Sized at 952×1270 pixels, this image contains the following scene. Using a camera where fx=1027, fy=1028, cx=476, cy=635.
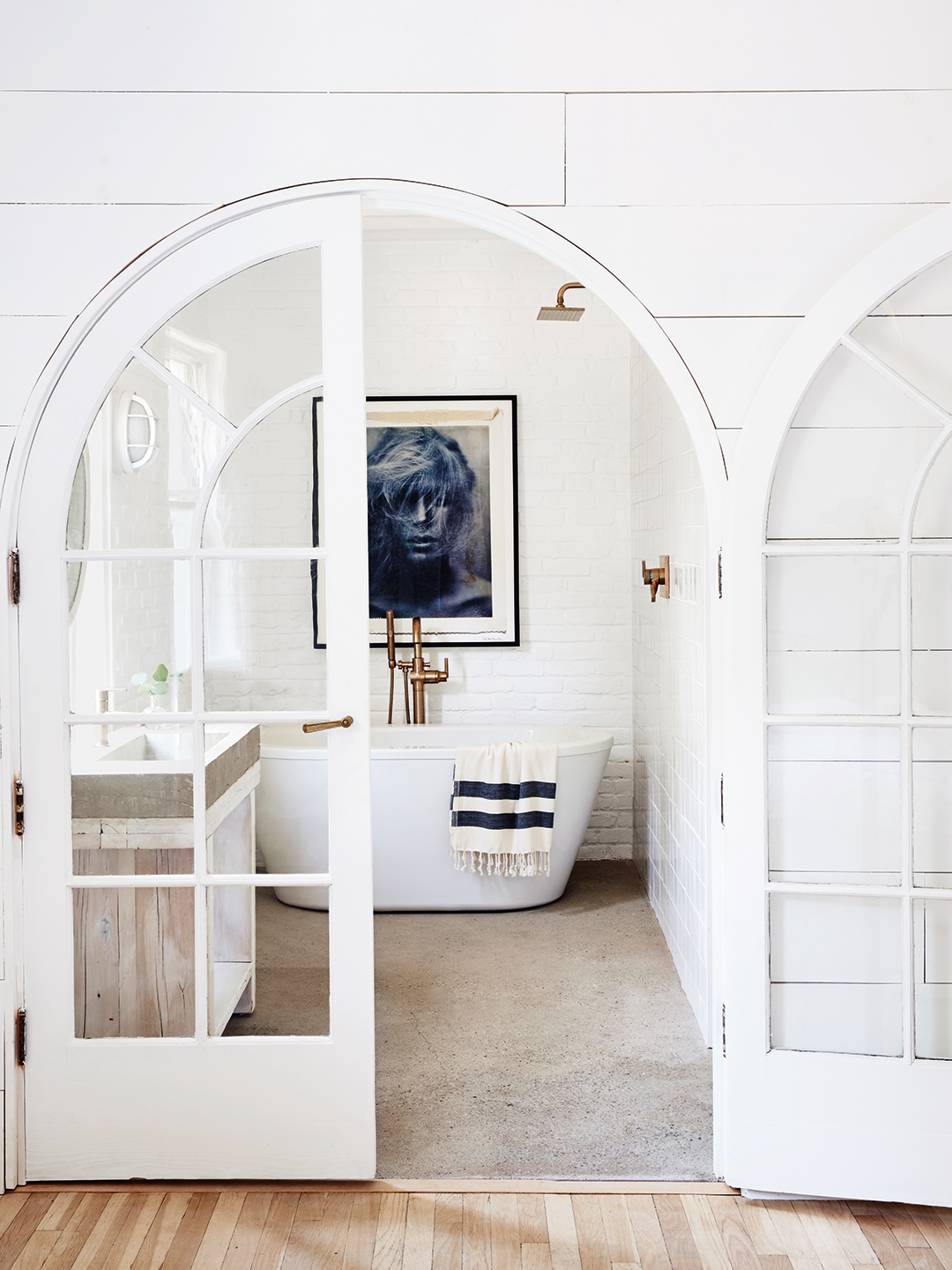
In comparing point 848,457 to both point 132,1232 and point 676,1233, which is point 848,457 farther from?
point 132,1232

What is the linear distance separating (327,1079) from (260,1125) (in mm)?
170

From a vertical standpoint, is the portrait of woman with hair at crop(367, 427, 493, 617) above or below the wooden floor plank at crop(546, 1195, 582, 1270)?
above

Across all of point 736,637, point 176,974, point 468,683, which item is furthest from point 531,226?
point 468,683

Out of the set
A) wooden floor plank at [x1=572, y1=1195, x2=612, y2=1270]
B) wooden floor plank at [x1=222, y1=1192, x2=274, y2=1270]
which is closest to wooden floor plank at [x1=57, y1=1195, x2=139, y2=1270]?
wooden floor plank at [x1=222, y1=1192, x2=274, y2=1270]

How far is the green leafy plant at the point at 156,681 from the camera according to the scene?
215 centimetres

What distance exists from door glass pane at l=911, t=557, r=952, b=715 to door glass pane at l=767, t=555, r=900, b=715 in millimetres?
38

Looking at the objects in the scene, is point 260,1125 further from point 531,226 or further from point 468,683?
point 468,683

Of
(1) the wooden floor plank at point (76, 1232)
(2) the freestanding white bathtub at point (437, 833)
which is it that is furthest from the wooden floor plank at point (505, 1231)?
(2) the freestanding white bathtub at point (437, 833)

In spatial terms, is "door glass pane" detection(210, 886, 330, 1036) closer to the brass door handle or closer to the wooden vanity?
the wooden vanity

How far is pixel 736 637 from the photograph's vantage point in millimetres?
2092

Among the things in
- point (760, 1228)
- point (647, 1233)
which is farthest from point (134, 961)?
point (760, 1228)

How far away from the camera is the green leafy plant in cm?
215

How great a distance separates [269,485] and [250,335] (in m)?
0.31

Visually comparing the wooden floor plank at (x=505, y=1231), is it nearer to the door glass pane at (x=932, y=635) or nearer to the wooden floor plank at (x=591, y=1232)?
the wooden floor plank at (x=591, y=1232)
